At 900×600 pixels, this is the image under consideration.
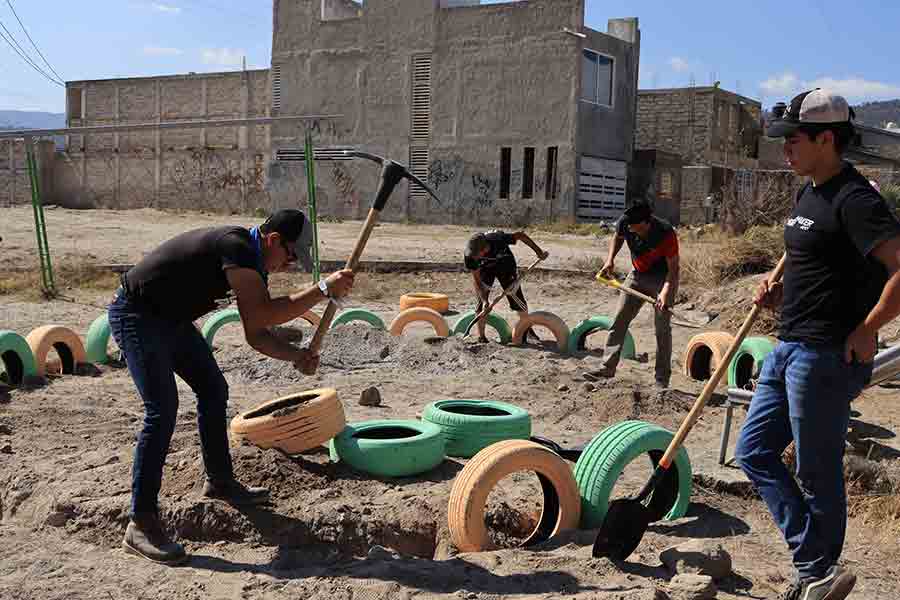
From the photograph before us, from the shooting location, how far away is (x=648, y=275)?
25.7 ft

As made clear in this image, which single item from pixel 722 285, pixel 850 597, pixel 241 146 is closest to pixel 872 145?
pixel 850 597

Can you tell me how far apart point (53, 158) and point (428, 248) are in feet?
81.7

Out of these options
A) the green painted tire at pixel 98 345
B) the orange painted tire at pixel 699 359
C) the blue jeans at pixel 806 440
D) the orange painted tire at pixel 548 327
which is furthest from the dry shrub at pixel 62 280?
the blue jeans at pixel 806 440

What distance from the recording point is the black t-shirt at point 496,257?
973 centimetres

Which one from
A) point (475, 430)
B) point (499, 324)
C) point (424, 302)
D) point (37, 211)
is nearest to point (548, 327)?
point (499, 324)

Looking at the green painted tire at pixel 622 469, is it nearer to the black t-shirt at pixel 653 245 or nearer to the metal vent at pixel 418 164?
the black t-shirt at pixel 653 245

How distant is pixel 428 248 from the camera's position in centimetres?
2030

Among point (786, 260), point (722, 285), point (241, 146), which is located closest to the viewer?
point (786, 260)

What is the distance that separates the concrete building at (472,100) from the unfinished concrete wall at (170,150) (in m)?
3.65

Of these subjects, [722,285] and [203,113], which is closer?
[722,285]

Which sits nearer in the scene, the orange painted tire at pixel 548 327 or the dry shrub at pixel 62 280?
the orange painted tire at pixel 548 327

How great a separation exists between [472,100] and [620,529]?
25.2 m

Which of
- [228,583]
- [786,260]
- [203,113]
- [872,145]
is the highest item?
[203,113]

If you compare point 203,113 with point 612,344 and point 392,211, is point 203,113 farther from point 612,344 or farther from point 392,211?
point 612,344
